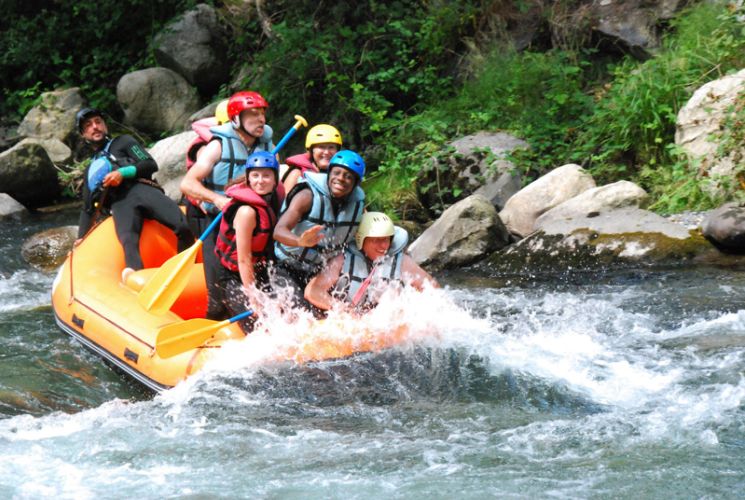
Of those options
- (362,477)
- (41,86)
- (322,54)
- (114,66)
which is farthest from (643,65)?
(41,86)

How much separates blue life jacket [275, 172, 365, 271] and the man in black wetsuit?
4.37 ft

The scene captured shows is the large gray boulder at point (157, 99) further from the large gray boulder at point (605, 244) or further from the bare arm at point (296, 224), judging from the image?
the bare arm at point (296, 224)

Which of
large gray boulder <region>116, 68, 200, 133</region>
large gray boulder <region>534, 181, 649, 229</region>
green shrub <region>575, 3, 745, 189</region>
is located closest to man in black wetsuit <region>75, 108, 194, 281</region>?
large gray boulder <region>534, 181, 649, 229</region>

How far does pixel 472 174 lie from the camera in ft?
29.1

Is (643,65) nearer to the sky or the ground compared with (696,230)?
nearer to the sky

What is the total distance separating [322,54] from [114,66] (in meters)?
4.31

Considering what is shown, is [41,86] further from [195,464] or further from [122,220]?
[195,464]

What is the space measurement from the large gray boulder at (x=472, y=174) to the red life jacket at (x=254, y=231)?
12.0ft

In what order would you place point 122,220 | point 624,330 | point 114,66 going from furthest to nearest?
point 114,66 → point 122,220 → point 624,330

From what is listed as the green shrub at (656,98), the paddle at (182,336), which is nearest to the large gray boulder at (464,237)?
the green shrub at (656,98)

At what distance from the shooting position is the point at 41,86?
13461mm

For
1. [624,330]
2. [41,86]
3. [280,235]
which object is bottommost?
[41,86]

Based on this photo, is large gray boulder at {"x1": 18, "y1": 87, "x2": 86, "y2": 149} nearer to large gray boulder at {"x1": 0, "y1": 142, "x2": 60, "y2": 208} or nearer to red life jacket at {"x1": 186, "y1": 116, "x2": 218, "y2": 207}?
large gray boulder at {"x1": 0, "y1": 142, "x2": 60, "y2": 208}

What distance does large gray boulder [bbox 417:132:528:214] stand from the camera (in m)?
8.63
